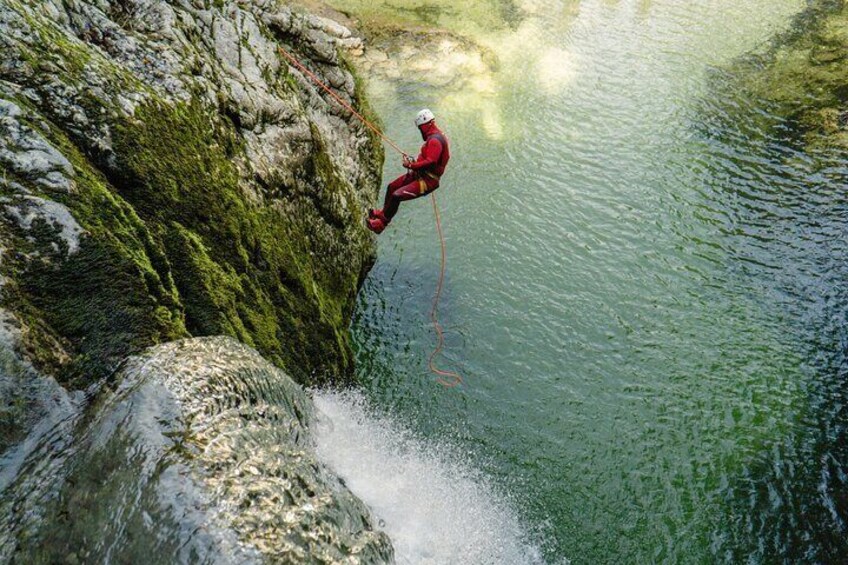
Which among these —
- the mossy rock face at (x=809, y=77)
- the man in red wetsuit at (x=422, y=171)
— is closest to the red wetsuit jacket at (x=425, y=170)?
the man in red wetsuit at (x=422, y=171)

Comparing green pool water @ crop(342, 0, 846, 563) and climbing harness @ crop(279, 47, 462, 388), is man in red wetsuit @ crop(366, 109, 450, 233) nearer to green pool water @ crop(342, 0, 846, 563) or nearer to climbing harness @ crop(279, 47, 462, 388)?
A: climbing harness @ crop(279, 47, 462, 388)

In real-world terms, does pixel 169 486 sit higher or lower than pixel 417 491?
higher

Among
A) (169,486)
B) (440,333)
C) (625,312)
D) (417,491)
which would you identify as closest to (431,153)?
(440,333)

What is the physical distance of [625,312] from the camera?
13.7 metres

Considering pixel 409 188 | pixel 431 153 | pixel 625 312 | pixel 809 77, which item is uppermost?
pixel 431 153

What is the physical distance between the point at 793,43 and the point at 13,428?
30.4 meters

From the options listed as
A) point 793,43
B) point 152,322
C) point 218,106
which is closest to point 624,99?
point 793,43

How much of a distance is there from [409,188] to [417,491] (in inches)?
247

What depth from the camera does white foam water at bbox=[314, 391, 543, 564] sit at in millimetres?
8680

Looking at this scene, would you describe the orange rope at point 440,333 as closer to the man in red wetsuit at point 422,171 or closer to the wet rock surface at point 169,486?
the man in red wetsuit at point 422,171

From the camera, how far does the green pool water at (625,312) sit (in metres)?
10.2

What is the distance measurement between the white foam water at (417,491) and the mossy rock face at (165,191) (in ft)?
3.83

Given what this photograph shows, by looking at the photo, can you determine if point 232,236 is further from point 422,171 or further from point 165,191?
point 422,171

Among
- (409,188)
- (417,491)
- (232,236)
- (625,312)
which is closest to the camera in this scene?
(232,236)
